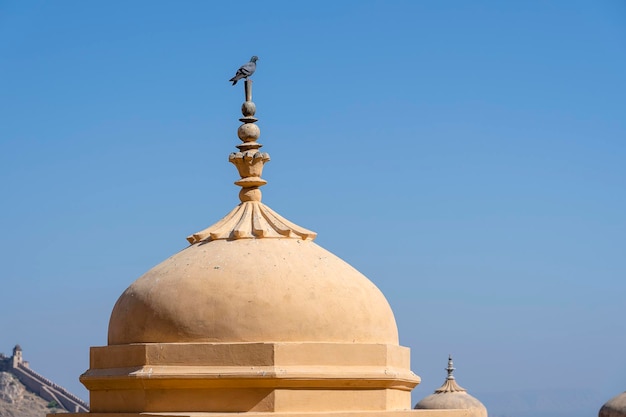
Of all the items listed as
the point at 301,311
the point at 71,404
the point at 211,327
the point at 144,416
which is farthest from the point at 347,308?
the point at 71,404

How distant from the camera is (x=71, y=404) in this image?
94.8 metres

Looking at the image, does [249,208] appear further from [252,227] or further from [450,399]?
[450,399]

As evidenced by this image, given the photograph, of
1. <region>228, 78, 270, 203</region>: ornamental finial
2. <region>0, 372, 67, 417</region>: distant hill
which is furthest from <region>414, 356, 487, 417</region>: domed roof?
<region>0, 372, 67, 417</region>: distant hill

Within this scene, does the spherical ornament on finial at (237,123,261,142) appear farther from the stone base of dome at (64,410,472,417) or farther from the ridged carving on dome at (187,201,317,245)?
the stone base of dome at (64,410,472,417)

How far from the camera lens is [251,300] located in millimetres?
10977

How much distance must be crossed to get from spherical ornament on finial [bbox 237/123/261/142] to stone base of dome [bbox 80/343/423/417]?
7.23 feet

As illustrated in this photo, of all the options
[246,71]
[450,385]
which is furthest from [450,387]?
[246,71]

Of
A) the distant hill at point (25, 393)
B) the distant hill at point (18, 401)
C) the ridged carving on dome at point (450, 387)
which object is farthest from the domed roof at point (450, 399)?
the distant hill at point (18, 401)

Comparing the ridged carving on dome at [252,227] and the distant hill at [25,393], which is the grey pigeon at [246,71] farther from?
the distant hill at [25,393]

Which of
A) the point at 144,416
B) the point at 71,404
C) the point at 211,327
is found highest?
the point at 71,404

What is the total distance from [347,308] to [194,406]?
1.46 meters

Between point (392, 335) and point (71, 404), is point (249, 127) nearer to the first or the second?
point (392, 335)

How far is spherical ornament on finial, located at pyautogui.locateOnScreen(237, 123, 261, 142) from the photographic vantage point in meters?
12.3

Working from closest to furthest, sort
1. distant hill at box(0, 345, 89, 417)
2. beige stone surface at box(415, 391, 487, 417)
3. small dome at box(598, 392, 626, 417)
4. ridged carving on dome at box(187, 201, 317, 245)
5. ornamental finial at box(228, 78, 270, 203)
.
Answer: ridged carving on dome at box(187, 201, 317, 245) < ornamental finial at box(228, 78, 270, 203) < small dome at box(598, 392, 626, 417) < beige stone surface at box(415, 391, 487, 417) < distant hill at box(0, 345, 89, 417)
